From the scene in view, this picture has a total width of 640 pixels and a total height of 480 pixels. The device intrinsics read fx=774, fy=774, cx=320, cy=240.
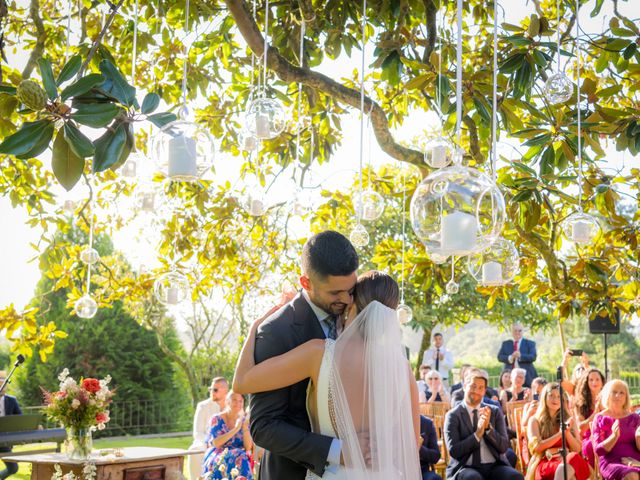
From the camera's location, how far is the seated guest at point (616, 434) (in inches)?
231

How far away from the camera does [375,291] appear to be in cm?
247

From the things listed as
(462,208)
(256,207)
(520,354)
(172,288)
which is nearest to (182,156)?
(462,208)

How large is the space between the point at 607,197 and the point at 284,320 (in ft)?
6.06

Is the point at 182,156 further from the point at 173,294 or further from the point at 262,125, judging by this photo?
the point at 173,294

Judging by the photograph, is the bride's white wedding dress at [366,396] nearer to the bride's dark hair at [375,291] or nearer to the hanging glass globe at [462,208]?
the bride's dark hair at [375,291]

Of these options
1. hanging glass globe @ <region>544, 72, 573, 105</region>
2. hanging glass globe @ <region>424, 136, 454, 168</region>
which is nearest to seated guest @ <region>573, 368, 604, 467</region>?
hanging glass globe @ <region>544, 72, 573, 105</region>

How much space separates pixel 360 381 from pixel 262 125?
3.56 feet

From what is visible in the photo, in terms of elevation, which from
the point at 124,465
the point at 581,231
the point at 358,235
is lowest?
the point at 124,465

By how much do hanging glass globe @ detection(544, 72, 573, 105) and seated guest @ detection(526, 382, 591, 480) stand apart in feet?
11.4

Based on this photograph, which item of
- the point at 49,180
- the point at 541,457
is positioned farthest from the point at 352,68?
the point at 541,457

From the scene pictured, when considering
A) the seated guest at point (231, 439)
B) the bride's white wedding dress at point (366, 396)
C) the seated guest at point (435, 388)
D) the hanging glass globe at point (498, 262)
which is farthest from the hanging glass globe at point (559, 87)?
the seated guest at point (435, 388)

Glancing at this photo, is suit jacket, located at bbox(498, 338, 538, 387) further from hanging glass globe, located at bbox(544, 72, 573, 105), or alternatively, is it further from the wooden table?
hanging glass globe, located at bbox(544, 72, 573, 105)

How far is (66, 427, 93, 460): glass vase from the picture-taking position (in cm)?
609

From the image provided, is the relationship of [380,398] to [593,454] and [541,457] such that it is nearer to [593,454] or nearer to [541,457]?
[541,457]
